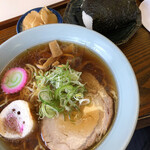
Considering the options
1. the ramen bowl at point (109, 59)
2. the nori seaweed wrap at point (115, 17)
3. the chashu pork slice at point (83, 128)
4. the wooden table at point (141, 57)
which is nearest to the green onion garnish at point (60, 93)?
the chashu pork slice at point (83, 128)

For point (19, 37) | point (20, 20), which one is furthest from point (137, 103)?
point (20, 20)

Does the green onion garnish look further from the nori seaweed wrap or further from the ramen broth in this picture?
the nori seaweed wrap

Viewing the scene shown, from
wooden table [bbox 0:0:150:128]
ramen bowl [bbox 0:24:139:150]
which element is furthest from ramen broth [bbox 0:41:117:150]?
wooden table [bbox 0:0:150:128]

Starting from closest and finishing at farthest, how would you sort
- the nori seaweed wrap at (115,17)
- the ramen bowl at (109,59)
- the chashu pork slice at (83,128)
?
the ramen bowl at (109,59), the chashu pork slice at (83,128), the nori seaweed wrap at (115,17)

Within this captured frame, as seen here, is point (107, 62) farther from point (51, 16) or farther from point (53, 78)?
point (51, 16)

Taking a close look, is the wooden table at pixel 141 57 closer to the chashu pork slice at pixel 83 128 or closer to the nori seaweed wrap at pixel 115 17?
the nori seaweed wrap at pixel 115 17

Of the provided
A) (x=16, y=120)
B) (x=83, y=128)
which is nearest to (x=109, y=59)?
(x=83, y=128)
